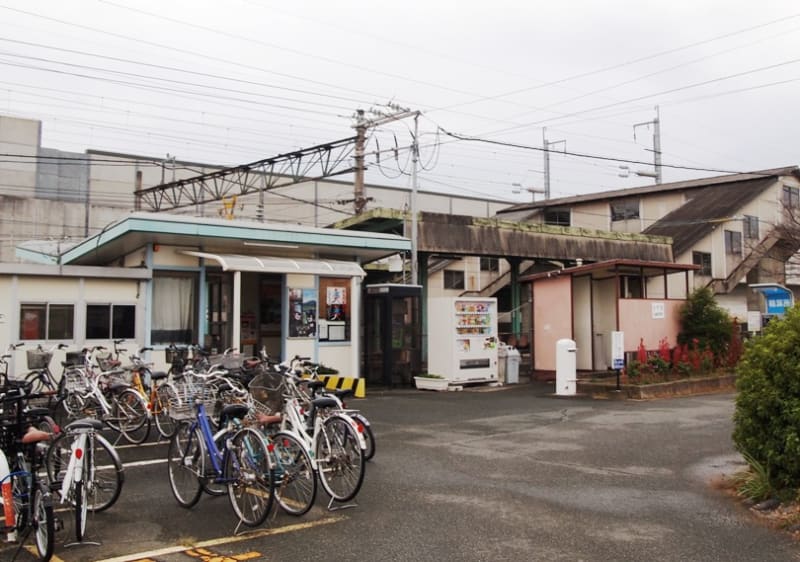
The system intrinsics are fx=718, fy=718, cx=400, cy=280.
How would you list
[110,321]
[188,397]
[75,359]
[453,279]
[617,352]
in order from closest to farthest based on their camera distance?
[188,397]
[75,359]
[110,321]
[617,352]
[453,279]

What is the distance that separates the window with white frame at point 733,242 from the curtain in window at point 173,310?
27139 millimetres

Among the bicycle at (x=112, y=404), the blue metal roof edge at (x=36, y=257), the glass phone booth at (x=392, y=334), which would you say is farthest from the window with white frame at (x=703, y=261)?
the bicycle at (x=112, y=404)

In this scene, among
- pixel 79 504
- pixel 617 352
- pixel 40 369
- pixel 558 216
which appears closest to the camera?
pixel 79 504

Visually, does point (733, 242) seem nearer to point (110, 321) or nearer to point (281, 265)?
point (281, 265)

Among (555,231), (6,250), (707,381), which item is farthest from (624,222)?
(6,250)

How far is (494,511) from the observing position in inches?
245

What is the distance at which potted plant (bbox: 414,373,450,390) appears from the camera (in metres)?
17.0

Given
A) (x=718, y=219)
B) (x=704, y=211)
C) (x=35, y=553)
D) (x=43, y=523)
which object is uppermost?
(x=704, y=211)

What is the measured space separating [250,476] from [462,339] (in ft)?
38.6

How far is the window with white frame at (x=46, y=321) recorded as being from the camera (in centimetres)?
1306

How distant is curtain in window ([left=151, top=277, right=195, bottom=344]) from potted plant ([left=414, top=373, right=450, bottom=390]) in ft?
18.2

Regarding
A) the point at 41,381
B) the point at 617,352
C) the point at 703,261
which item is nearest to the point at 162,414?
the point at 41,381

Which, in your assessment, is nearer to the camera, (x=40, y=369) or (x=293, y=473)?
(x=293, y=473)

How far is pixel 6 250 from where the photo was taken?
34719 mm
